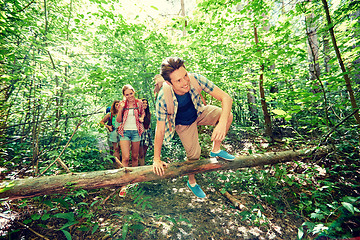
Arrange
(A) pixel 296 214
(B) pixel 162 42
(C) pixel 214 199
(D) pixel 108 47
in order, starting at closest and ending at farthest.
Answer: (A) pixel 296 214 → (C) pixel 214 199 → (D) pixel 108 47 → (B) pixel 162 42

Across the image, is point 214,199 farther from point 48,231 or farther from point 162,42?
point 162,42

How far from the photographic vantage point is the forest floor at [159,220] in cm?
208

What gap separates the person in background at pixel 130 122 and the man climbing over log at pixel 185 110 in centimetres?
143

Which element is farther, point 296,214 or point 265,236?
point 296,214

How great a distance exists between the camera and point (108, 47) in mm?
4930

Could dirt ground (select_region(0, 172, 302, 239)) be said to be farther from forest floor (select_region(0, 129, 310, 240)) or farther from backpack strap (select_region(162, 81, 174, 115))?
backpack strap (select_region(162, 81, 174, 115))

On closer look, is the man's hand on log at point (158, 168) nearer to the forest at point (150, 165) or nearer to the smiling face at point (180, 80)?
the forest at point (150, 165)

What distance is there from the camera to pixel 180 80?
1953mm

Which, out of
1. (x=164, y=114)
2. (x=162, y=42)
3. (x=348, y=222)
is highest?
(x=162, y=42)

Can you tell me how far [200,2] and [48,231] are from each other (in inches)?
208

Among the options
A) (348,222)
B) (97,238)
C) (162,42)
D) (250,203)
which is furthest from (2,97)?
(348,222)

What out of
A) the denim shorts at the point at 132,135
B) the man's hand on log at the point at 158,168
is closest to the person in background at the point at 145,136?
the denim shorts at the point at 132,135

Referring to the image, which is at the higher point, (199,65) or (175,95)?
(199,65)

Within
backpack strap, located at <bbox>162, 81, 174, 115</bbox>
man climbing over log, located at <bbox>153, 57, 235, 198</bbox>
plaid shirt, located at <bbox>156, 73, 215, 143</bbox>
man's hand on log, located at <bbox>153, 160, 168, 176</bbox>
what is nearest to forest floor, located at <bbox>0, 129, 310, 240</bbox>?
man's hand on log, located at <bbox>153, 160, 168, 176</bbox>
